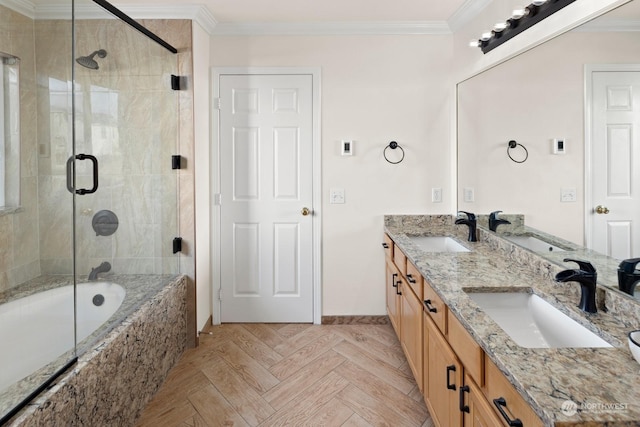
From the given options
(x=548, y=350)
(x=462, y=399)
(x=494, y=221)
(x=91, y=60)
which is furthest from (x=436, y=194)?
(x=91, y=60)

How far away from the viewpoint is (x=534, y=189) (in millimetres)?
2021

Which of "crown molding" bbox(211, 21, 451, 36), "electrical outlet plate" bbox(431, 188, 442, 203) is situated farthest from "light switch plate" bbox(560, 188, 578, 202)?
"crown molding" bbox(211, 21, 451, 36)

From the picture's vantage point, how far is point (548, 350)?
1.14m

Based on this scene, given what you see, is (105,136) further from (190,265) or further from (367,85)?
(367,85)

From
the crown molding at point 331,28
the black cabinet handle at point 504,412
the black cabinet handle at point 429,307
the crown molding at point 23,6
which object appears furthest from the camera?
the crown molding at point 331,28

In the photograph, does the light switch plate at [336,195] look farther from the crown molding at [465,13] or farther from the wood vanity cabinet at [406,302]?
the crown molding at [465,13]

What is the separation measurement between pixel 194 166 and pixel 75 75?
3.41 ft

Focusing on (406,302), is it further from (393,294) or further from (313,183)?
(313,183)

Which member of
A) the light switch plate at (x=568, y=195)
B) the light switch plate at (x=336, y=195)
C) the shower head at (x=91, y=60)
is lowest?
the light switch plate at (x=568, y=195)

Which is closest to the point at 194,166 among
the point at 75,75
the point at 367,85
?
the point at 75,75

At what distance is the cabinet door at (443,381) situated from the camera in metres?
1.49

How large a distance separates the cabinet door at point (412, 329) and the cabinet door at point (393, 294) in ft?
0.45

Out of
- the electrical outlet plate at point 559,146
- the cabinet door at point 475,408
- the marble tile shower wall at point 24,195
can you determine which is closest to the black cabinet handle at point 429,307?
the cabinet door at point 475,408

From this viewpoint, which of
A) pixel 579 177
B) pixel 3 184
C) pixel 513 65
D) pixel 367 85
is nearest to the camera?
pixel 579 177
